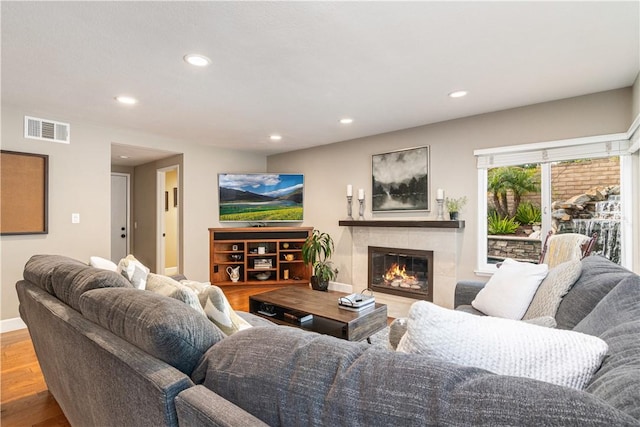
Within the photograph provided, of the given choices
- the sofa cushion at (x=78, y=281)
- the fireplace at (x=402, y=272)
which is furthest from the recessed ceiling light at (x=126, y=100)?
the fireplace at (x=402, y=272)

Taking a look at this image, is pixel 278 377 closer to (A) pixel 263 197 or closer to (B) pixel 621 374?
(B) pixel 621 374

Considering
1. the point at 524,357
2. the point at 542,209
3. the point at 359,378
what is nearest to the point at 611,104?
the point at 542,209

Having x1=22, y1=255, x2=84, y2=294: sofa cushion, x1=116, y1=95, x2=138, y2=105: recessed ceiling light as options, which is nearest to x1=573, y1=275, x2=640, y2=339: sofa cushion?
x1=22, y1=255, x2=84, y2=294: sofa cushion

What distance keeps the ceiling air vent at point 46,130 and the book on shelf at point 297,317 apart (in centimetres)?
322

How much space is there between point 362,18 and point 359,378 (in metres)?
1.84

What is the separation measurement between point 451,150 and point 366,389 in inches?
144

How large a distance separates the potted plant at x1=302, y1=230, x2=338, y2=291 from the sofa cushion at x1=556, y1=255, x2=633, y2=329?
331 cm

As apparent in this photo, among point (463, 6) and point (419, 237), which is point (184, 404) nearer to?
point (463, 6)

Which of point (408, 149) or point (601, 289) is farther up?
point (408, 149)

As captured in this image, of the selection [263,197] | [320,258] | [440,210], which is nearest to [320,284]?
[320,258]

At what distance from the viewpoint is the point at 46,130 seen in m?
3.45

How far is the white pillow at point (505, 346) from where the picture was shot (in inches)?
25.2

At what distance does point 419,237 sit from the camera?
3.97m

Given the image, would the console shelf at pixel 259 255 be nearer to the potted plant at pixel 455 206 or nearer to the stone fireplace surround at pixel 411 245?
the stone fireplace surround at pixel 411 245
